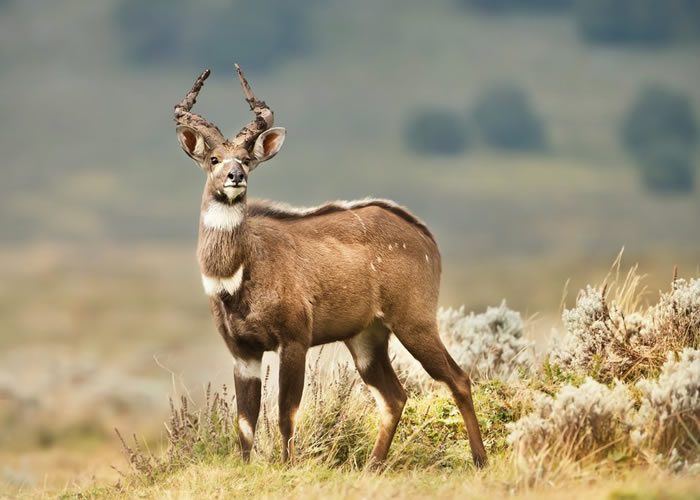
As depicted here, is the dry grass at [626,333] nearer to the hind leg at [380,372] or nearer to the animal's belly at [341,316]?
the hind leg at [380,372]

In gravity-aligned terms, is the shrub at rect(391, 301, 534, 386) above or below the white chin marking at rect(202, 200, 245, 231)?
below

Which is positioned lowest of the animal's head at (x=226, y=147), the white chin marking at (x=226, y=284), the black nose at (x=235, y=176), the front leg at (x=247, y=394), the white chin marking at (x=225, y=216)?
the front leg at (x=247, y=394)

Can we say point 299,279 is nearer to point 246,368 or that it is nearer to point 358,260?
point 358,260

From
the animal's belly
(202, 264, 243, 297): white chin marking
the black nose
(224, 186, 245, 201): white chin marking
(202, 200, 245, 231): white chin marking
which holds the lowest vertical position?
the animal's belly

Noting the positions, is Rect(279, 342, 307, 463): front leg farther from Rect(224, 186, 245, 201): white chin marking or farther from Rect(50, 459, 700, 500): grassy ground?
Rect(224, 186, 245, 201): white chin marking

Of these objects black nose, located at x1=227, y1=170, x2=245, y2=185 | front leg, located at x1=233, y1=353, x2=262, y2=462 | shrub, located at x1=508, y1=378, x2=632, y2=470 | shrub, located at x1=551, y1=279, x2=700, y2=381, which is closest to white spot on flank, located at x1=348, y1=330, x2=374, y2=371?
front leg, located at x1=233, y1=353, x2=262, y2=462

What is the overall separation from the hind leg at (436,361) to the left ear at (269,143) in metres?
2.19

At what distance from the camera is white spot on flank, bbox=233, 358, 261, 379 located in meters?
8.53

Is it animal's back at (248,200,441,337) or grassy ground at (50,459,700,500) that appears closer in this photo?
grassy ground at (50,459,700,500)

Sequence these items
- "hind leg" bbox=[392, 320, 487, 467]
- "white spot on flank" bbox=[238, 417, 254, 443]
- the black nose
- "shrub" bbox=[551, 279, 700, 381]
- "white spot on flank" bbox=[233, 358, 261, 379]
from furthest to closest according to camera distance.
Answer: "shrub" bbox=[551, 279, 700, 381]
"hind leg" bbox=[392, 320, 487, 467]
"white spot on flank" bbox=[238, 417, 254, 443]
"white spot on flank" bbox=[233, 358, 261, 379]
the black nose

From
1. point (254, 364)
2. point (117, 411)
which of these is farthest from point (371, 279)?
point (117, 411)

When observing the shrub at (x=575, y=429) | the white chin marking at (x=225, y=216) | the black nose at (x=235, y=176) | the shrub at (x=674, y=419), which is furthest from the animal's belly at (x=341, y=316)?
the shrub at (x=674, y=419)

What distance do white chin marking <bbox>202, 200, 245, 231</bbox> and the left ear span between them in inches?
23.6

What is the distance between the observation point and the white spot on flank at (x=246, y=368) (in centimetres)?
853
